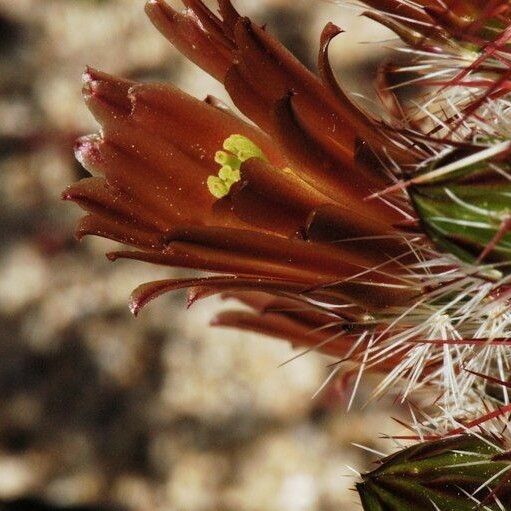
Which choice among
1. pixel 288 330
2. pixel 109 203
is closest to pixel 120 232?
pixel 109 203

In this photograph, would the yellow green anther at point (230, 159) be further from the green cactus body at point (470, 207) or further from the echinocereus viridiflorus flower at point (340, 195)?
the green cactus body at point (470, 207)

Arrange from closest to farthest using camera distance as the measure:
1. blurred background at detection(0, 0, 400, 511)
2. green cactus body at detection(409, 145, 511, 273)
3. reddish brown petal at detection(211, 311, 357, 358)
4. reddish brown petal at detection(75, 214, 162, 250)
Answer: green cactus body at detection(409, 145, 511, 273) < reddish brown petal at detection(75, 214, 162, 250) < reddish brown petal at detection(211, 311, 357, 358) < blurred background at detection(0, 0, 400, 511)

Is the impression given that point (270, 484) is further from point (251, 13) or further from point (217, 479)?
point (251, 13)

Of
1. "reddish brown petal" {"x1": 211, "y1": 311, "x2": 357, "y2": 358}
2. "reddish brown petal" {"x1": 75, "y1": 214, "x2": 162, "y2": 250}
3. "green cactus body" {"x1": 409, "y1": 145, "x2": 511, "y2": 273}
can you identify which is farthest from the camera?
"reddish brown petal" {"x1": 211, "y1": 311, "x2": 357, "y2": 358}

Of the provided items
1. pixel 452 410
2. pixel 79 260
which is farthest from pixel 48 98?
pixel 452 410

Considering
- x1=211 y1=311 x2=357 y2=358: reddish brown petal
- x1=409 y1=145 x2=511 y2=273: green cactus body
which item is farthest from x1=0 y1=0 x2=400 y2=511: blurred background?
x1=409 y1=145 x2=511 y2=273: green cactus body

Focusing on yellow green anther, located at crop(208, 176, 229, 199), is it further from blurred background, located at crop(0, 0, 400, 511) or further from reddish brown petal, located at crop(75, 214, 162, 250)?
blurred background, located at crop(0, 0, 400, 511)
